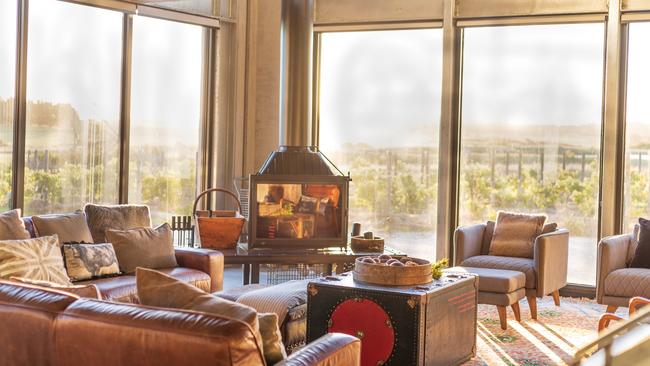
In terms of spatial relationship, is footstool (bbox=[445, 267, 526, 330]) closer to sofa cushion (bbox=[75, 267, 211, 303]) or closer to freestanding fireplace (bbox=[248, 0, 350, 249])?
freestanding fireplace (bbox=[248, 0, 350, 249])

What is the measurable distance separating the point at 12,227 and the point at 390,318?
2468mm

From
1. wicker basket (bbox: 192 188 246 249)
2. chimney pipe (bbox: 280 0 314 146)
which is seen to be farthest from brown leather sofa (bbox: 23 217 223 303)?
chimney pipe (bbox: 280 0 314 146)

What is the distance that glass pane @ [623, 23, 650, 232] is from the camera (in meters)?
6.95

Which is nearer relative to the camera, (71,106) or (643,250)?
(643,250)

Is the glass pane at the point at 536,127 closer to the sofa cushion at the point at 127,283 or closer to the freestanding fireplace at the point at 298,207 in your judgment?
the freestanding fireplace at the point at 298,207

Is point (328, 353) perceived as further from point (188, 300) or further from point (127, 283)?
point (127, 283)

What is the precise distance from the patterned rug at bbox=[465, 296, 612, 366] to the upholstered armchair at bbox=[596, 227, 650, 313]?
11.0 inches

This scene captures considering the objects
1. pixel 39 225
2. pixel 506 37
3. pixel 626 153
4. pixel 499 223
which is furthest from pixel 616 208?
pixel 39 225

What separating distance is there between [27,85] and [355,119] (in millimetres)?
3131

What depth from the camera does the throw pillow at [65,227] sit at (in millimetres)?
5176

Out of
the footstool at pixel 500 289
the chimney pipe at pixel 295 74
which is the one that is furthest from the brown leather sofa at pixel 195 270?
the footstool at pixel 500 289

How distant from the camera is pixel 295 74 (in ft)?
22.0

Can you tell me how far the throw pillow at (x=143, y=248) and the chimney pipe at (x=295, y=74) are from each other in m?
1.51

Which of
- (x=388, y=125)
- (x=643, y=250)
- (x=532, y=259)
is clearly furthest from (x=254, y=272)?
(x=643, y=250)
